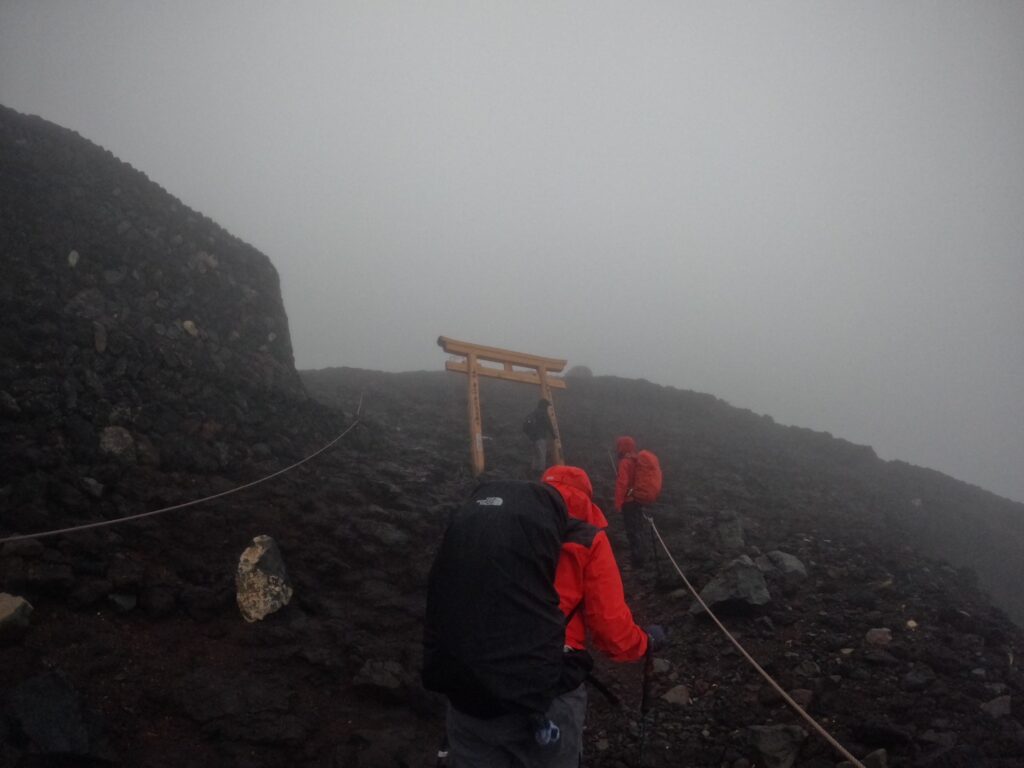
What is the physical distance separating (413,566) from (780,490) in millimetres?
10790

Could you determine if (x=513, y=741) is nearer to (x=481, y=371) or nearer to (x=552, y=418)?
(x=552, y=418)

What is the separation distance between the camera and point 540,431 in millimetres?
12219

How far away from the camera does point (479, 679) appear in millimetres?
2420

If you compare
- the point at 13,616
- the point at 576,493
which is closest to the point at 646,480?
the point at 576,493

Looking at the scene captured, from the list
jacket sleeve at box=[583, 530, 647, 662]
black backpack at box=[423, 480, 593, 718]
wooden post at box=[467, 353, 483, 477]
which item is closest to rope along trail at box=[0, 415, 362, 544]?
wooden post at box=[467, 353, 483, 477]

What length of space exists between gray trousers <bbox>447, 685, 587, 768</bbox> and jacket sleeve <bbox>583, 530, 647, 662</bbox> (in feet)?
1.12

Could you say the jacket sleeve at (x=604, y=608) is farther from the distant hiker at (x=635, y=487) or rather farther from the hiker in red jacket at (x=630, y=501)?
the hiker in red jacket at (x=630, y=501)

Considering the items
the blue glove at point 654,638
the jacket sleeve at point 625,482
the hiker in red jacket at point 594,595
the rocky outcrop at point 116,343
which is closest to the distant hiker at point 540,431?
the jacket sleeve at point 625,482

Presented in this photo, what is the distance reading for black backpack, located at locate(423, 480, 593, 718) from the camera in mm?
2463

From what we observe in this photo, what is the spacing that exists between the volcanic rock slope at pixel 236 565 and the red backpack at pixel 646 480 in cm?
116

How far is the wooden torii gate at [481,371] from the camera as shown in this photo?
40.4 feet

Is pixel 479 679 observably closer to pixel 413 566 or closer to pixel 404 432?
pixel 413 566

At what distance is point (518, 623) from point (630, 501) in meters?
6.17

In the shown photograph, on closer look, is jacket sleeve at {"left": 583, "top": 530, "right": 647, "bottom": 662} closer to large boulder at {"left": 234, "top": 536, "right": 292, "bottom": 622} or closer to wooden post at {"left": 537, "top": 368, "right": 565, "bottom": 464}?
large boulder at {"left": 234, "top": 536, "right": 292, "bottom": 622}
